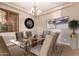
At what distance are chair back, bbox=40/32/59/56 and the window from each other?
511mm

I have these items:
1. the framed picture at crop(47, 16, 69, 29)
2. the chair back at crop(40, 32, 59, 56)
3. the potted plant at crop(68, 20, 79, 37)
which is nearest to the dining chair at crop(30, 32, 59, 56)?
the chair back at crop(40, 32, 59, 56)

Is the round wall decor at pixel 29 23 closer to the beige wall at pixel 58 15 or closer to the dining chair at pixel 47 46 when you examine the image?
the beige wall at pixel 58 15

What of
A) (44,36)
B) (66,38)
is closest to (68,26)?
(66,38)

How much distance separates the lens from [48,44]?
1.79m

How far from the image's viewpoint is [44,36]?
1.78m

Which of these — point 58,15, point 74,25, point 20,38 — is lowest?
point 20,38

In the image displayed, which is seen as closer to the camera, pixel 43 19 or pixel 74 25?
pixel 74 25

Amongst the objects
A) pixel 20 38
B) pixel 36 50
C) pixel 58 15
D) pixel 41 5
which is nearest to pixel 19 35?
pixel 20 38

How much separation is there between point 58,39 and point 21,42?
0.59 meters

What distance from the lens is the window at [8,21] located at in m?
1.71

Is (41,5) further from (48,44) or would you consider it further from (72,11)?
(48,44)

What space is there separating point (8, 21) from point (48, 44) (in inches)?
28.0

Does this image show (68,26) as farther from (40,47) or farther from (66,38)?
(40,47)

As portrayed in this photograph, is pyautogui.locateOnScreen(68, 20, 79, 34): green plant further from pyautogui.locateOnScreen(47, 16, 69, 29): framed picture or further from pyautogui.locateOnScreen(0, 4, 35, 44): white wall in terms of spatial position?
pyautogui.locateOnScreen(0, 4, 35, 44): white wall
